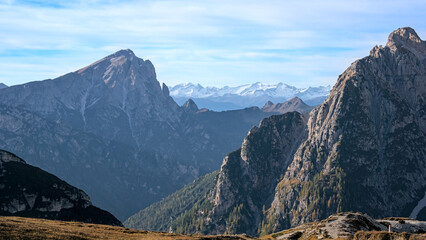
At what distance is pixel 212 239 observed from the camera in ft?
404

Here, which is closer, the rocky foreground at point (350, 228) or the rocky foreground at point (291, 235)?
the rocky foreground at point (291, 235)

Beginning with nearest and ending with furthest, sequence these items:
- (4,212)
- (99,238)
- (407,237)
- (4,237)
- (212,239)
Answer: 1. (4,237)
2. (407,237)
3. (99,238)
4. (212,239)
5. (4,212)

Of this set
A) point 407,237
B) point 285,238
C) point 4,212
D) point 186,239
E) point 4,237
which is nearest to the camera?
point 4,237

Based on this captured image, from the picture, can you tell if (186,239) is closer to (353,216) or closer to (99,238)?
(99,238)

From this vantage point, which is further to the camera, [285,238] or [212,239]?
[285,238]

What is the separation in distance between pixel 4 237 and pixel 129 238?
29.5 meters

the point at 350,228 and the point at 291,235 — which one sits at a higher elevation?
the point at 350,228

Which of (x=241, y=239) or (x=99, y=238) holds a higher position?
(x=99, y=238)

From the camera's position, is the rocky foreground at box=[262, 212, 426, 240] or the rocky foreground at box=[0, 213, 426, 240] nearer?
the rocky foreground at box=[0, 213, 426, 240]

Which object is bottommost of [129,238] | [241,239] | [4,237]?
[241,239]

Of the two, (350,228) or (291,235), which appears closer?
(350,228)

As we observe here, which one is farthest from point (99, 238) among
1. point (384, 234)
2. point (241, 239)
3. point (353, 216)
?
point (353, 216)

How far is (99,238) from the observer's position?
10056 cm

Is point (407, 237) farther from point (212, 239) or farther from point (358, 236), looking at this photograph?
point (212, 239)
